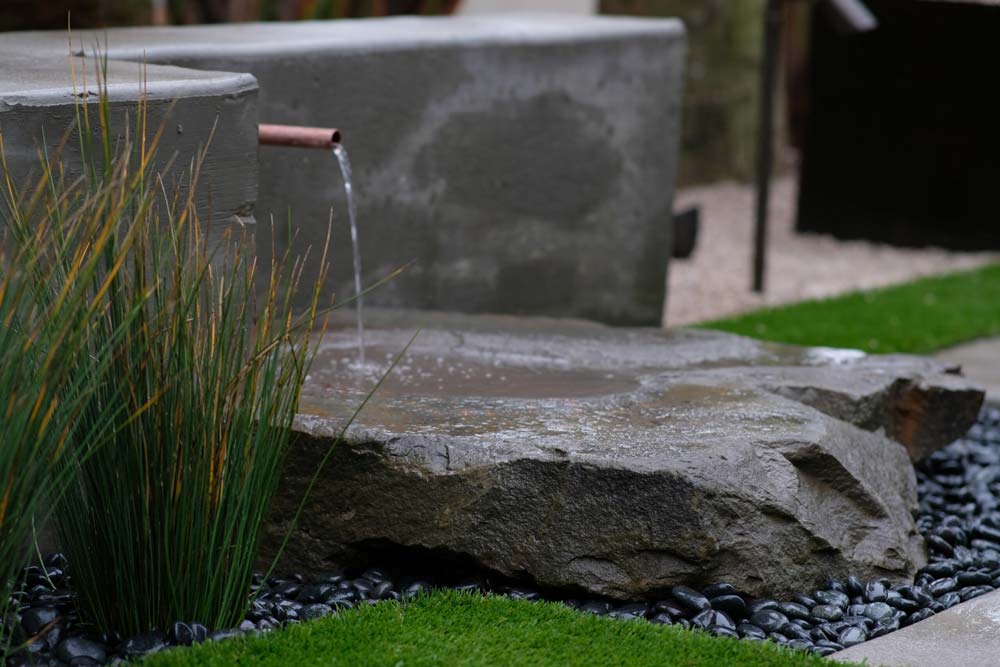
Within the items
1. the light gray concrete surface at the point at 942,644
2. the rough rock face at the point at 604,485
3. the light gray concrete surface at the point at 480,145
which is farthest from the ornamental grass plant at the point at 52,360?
the light gray concrete surface at the point at 480,145

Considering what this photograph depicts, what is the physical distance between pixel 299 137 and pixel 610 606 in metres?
1.63

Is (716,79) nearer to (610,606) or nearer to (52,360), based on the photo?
(610,606)

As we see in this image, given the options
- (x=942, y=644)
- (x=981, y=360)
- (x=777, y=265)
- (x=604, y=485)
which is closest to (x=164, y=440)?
(x=604, y=485)

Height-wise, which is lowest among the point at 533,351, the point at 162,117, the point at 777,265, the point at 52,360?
the point at 777,265

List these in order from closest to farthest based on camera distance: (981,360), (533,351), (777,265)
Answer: (533,351) < (981,360) < (777,265)

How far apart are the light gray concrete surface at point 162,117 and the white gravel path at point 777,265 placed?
3.71m

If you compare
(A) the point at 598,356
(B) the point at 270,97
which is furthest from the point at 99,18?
(A) the point at 598,356

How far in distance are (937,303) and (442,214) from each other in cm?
303

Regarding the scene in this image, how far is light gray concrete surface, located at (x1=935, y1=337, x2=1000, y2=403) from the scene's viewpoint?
543 cm

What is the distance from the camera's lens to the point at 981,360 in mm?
5855

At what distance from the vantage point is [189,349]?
2545mm

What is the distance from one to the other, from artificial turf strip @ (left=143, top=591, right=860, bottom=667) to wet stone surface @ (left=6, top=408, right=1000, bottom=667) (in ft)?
0.32

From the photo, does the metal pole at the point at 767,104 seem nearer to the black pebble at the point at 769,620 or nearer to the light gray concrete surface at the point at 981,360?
the light gray concrete surface at the point at 981,360

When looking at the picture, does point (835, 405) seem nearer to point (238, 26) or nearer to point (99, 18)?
point (238, 26)
